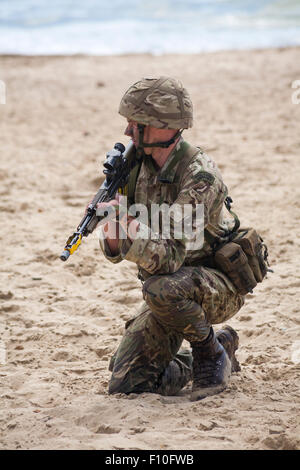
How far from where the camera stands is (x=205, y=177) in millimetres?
3438

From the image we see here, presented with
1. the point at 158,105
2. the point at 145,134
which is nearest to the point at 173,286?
the point at 145,134

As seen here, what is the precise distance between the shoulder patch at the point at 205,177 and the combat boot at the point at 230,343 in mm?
929

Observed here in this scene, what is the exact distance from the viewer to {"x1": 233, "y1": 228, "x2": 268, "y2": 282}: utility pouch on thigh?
373 centimetres

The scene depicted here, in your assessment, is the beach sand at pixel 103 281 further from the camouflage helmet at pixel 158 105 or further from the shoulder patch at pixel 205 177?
the camouflage helmet at pixel 158 105

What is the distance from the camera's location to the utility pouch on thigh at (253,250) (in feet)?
12.2

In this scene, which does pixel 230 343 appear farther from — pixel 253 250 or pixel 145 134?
pixel 145 134

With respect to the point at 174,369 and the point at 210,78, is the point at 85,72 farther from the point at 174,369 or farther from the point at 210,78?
the point at 174,369

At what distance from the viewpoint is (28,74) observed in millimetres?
11320

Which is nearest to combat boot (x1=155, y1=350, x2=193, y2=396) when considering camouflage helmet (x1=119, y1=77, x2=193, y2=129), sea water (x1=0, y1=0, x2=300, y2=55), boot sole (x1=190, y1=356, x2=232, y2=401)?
boot sole (x1=190, y1=356, x2=232, y2=401)

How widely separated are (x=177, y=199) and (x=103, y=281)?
1.84 meters

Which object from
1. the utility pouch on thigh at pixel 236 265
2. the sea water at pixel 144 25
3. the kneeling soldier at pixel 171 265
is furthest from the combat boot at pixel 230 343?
the sea water at pixel 144 25

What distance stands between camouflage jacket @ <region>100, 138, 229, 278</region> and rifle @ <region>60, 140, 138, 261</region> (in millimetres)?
97

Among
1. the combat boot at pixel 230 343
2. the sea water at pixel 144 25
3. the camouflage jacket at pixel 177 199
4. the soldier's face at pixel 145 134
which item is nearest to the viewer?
the camouflage jacket at pixel 177 199

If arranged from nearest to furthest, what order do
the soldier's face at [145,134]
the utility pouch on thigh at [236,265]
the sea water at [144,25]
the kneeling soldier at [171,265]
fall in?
the kneeling soldier at [171,265]
the soldier's face at [145,134]
the utility pouch on thigh at [236,265]
the sea water at [144,25]
